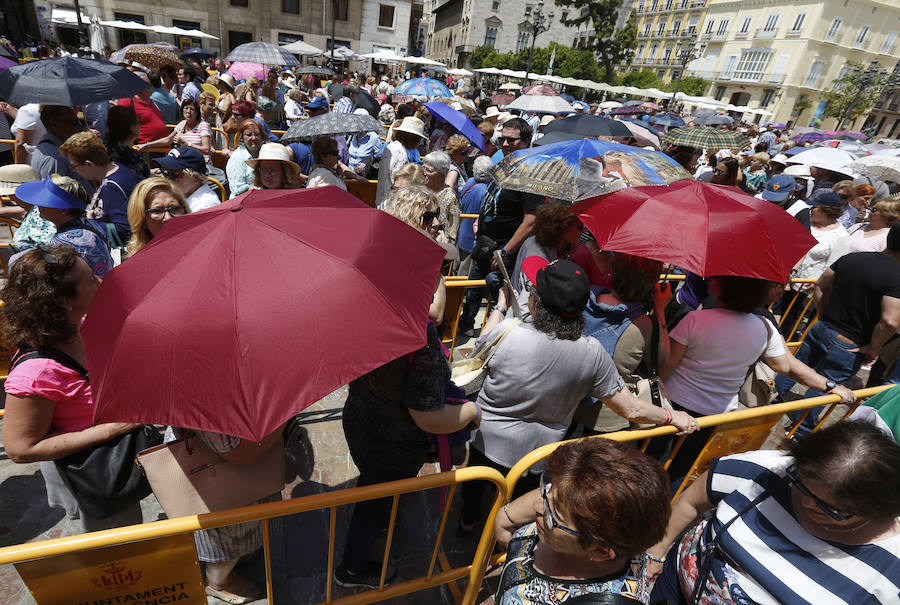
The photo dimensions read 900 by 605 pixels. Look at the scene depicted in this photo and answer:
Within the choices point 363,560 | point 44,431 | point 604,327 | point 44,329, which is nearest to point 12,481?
point 44,431

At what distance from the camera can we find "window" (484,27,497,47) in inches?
2472

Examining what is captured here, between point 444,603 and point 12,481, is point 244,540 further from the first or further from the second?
point 12,481

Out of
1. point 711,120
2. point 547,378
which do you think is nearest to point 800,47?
point 711,120

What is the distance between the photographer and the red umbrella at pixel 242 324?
4.22ft

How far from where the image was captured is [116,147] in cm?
452

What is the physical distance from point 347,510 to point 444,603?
3.02 feet

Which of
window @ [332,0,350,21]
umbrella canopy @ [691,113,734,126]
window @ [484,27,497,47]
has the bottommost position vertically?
umbrella canopy @ [691,113,734,126]

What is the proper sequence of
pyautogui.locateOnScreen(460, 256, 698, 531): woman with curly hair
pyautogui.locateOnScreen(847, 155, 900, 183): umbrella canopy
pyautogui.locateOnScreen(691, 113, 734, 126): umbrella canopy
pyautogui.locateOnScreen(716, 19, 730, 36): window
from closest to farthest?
pyautogui.locateOnScreen(460, 256, 698, 531): woman with curly hair → pyautogui.locateOnScreen(847, 155, 900, 183): umbrella canopy → pyautogui.locateOnScreen(691, 113, 734, 126): umbrella canopy → pyautogui.locateOnScreen(716, 19, 730, 36): window

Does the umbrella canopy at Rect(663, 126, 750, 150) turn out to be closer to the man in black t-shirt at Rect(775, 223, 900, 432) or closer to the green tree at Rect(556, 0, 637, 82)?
the man in black t-shirt at Rect(775, 223, 900, 432)

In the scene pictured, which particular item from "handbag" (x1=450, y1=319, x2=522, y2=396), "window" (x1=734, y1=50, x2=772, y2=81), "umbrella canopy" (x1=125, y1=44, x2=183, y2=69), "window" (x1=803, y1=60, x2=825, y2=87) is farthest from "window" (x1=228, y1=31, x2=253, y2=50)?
"window" (x1=803, y1=60, x2=825, y2=87)

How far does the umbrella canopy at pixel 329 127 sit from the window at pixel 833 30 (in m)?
67.9

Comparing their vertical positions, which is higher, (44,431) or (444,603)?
(44,431)

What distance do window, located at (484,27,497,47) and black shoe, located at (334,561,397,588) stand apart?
72020 millimetres

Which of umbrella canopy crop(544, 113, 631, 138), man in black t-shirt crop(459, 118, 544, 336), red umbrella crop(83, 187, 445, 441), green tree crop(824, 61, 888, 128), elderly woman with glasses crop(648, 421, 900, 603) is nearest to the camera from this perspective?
red umbrella crop(83, 187, 445, 441)
